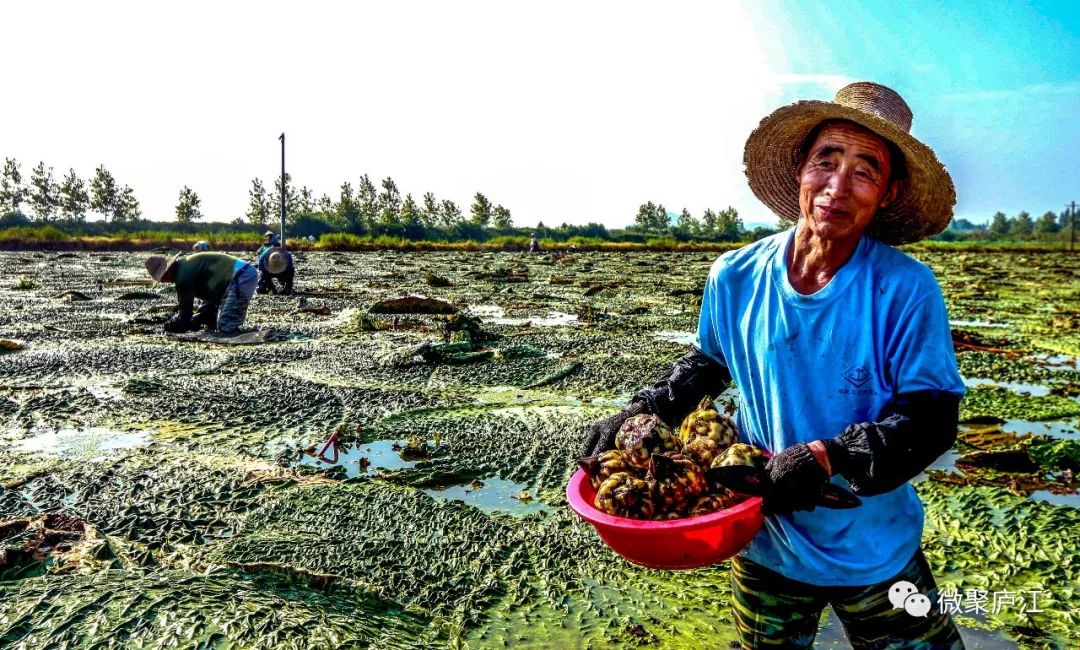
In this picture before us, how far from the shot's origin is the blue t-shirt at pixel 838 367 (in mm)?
1583

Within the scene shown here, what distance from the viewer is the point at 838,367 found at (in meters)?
1.69

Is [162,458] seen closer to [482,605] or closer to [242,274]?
[482,605]

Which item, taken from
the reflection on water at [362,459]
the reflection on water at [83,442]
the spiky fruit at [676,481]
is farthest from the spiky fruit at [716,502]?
the reflection on water at [83,442]


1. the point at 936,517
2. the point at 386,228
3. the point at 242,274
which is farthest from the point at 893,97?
the point at 386,228

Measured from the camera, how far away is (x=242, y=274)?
356 inches

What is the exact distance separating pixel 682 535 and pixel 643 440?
0.33m

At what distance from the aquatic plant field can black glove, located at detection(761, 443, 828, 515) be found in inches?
52.1

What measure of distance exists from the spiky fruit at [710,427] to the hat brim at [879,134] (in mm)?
635

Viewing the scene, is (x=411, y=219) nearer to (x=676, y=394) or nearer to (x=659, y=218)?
(x=659, y=218)

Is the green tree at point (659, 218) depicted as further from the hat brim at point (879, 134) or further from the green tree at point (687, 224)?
the hat brim at point (879, 134)

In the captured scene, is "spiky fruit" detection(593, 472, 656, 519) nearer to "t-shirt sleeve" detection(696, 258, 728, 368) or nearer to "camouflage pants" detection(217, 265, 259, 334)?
"t-shirt sleeve" detection(696, 258, 728, 368)

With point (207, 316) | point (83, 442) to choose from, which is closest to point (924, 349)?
point (83, 442)

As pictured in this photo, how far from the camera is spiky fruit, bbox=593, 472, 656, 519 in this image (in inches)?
66.1

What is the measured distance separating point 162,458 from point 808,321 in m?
4.10
